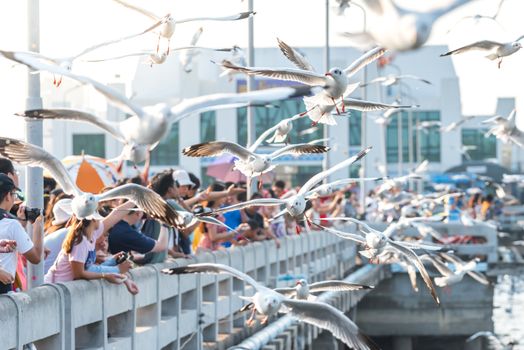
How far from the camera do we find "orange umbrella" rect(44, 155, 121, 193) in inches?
794

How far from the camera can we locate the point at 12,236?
10.9 metres

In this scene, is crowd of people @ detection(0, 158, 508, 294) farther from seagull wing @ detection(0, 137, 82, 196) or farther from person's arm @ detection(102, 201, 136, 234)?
seagull wing @ detection(0, 137, 82, 196)

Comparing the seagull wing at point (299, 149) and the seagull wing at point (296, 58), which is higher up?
the seagull wing at point (296, 58)

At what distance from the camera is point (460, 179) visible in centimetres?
6288

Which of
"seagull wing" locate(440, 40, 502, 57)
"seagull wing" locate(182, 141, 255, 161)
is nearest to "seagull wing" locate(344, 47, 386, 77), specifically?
"seagull wing" locate(440, 40, 502, 57)

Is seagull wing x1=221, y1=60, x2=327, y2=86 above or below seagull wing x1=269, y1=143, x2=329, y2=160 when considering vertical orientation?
above

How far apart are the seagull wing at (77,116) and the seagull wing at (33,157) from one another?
0.26 meters

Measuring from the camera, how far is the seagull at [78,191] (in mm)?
11250

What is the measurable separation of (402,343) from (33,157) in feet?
78.4

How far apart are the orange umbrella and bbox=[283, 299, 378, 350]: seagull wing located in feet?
24.5

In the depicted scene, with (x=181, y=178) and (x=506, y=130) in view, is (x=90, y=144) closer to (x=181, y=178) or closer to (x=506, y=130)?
(x=506, y=130)

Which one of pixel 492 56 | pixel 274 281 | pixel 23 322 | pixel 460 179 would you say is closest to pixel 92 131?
pixel 460 179

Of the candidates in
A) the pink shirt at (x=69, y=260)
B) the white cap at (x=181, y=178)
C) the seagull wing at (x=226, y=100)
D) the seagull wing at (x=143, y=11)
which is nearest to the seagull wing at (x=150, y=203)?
the pink shirt at (x=69, y=260)

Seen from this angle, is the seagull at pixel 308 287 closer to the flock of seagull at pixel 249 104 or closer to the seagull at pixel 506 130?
the flock of seagull at pixel 249 104
